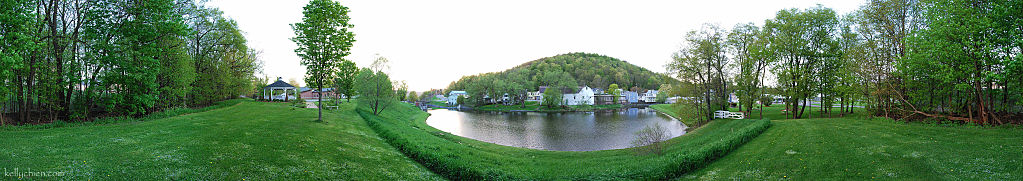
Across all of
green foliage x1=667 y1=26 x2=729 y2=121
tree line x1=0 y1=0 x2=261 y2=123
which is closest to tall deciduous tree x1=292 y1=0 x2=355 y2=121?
tree line x1=0 y1=0 x2=261 y2=123

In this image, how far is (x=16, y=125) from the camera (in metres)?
13.4

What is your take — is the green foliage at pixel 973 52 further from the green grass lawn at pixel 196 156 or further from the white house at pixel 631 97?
the white house at pixel 631 97

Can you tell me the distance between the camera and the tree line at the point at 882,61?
1235cm

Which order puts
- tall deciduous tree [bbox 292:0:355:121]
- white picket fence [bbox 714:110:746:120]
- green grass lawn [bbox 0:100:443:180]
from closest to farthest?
green grass lawn [bbox 0:100:443:180], tall deciduous tree [bbox 292:0:355:121], white picket fence [bbox 714:110:746:120]

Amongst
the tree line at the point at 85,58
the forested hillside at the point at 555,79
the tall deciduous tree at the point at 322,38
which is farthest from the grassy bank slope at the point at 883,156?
the forested hillside at the point at 555,79

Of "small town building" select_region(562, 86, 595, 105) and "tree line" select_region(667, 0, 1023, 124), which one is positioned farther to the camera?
"small town building" select_region(562, 86, 595, 105)

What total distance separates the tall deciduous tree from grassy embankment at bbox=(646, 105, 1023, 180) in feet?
58.6

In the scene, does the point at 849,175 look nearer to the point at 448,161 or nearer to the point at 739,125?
the point at 448,161

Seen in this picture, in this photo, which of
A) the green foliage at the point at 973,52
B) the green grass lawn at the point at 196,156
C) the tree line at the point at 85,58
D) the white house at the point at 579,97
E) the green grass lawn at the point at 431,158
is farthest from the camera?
the white house at the point at 579,97

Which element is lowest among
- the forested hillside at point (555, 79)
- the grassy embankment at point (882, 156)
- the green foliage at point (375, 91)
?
the grassy embankment at point (882, 156)

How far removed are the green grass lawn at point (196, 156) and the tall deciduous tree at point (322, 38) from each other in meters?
6.65

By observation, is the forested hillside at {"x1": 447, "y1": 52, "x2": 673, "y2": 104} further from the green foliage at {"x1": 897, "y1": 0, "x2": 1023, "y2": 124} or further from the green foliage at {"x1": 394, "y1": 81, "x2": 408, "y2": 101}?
the green foliage at {"x1": 897, "y1": 0, "x2": 1023, "y2": 124}

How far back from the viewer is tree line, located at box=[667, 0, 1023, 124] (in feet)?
40.5

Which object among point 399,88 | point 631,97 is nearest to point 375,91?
point 399,88
